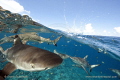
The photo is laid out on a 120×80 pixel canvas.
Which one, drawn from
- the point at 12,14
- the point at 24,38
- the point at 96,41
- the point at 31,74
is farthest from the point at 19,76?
the point at 96,41

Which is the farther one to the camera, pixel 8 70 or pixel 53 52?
pixel 53 52

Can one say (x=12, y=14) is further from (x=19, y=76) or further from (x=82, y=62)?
(x=82, y=62)

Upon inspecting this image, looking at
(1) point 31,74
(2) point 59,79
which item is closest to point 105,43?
(2) point 59,79

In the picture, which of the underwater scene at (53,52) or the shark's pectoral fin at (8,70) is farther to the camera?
the underwater scene at (53,52)

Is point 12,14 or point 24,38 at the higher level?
point 12,14

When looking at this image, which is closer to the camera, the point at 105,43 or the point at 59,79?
the point at 59,79

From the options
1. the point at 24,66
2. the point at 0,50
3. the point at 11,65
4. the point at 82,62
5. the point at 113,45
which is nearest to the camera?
the point at 24,66

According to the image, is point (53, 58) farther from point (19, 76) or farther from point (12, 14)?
point (12, 14)

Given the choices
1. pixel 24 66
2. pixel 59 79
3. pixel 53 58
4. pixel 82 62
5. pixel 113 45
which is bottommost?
pixel 59 79

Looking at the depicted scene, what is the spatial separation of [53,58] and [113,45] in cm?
1935

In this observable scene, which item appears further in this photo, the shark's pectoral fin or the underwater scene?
the underwater scene

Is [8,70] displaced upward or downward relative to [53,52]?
downward

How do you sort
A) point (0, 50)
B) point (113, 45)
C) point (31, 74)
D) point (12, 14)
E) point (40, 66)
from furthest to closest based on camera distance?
point (113, 45), point (12, 14), point (31, 74), point (0, 50), point (40, 66)

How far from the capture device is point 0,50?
3.63m
